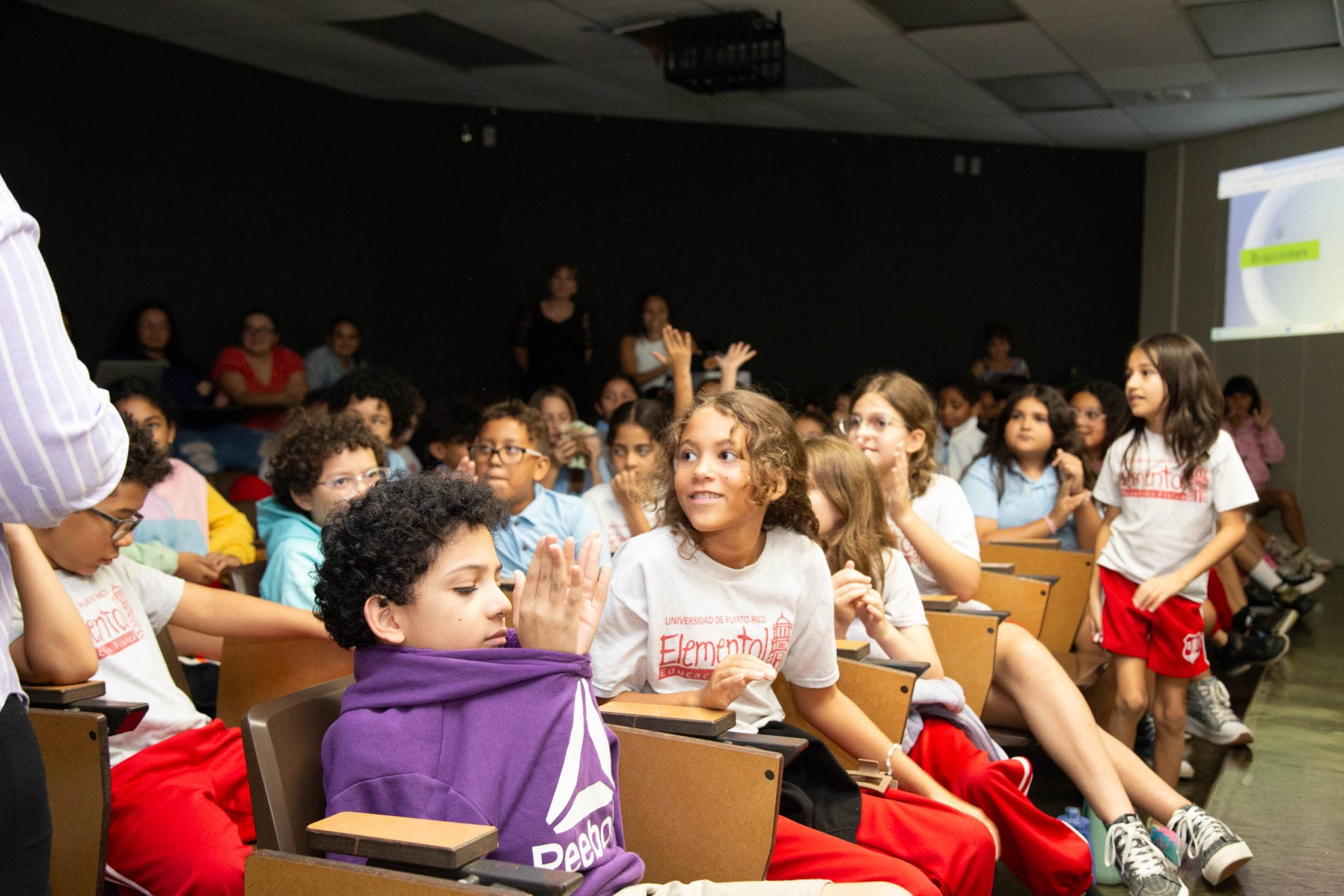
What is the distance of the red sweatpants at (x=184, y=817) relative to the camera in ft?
5.37

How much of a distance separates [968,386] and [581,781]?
5.65 meters

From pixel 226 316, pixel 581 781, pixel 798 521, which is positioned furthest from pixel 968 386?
pixel 581 781

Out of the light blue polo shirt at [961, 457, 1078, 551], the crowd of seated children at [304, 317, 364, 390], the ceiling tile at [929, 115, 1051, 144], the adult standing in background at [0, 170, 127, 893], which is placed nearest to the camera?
the adult standing in background at [0, 170, 127, 893]

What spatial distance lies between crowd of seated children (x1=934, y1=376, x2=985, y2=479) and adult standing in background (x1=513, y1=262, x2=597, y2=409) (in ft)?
7.17

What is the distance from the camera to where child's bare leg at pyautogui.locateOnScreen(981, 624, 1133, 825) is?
2482mm

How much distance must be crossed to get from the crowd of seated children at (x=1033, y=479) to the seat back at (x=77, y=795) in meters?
2.98

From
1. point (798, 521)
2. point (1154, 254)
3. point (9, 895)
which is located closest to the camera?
point (9, 895)

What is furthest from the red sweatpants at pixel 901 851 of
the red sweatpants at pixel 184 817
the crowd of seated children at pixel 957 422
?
the crowd of seated children at pixel 957 422

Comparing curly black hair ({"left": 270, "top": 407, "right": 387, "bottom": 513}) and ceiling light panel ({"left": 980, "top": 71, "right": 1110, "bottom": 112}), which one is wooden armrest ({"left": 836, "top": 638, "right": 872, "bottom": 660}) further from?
ceiling light panel ({"left": 980, "top": 71, "right": 1110, "bottom": 112})

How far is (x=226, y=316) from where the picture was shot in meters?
6.50

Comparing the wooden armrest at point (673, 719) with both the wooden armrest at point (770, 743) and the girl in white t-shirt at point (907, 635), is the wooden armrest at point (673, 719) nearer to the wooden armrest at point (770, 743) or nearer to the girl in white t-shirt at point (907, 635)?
the wooden armrest at point (770, 743)

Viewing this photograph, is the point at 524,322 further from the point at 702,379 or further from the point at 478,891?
the point at 478,891

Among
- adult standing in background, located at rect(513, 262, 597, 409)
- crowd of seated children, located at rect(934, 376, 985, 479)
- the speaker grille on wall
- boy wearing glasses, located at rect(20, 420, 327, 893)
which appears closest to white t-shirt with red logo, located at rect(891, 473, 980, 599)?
boy wearing glasses, located at rect(20, 420, 327, 893)

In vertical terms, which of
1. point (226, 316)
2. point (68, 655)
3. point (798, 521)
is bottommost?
point (68, 655)
